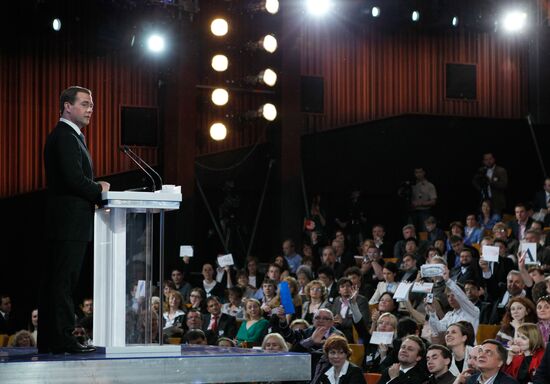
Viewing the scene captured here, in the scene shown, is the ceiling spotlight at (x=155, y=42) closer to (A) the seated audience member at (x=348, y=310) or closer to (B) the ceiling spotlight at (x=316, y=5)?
(B) the ceiling spotlight at (x=316, y=5)

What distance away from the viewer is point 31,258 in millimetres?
14070

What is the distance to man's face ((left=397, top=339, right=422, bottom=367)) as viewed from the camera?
700cm

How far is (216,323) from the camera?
392 inches

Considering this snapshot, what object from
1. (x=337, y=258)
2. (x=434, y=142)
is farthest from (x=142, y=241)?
(x=434, y=142)

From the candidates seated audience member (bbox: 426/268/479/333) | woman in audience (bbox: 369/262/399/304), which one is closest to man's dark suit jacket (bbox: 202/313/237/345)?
woman in audience (bbox: 369/262/399/304)

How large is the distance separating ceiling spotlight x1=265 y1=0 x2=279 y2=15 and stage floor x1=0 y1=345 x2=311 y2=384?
9192 mm

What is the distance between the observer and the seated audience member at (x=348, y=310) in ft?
29.1

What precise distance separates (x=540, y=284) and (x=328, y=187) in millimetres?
7935

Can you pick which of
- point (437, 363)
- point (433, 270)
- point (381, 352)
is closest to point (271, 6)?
point (433, 270)

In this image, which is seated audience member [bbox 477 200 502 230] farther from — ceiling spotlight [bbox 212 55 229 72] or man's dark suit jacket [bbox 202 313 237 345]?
man's dark suit jacket [bbox 202 313 237 345]

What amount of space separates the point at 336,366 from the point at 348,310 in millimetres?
1944

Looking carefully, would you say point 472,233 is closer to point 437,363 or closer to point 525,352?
point 525,352

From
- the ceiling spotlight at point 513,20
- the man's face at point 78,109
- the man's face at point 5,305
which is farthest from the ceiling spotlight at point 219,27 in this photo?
the man's face at point 78,109

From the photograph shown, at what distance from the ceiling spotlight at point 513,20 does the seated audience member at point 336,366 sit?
9319 mm
